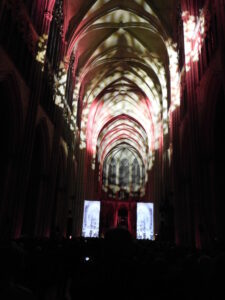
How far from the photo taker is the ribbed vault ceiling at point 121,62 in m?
20.7

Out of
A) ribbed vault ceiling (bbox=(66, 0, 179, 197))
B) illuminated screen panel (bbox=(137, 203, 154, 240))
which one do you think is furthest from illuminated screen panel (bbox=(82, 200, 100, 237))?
ribbed vault ceiling (bbox=(66, 0, 179, 197))

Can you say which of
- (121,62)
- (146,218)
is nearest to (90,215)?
(146,218)

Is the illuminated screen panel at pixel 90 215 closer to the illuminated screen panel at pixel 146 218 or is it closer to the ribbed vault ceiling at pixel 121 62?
the illuminated screen panel at pixel 146 218

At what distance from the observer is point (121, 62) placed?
2928 centimetres

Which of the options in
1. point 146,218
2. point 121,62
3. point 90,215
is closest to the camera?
point 90,215

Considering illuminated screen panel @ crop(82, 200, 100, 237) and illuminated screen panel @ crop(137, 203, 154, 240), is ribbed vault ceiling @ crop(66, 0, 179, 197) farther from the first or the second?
illuminated screen panel @ crop(137, 203, 154, 240)

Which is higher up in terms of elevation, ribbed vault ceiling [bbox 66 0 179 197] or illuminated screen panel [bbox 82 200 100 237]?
ribbed vault ceiling [bbox 66 0 179 197]

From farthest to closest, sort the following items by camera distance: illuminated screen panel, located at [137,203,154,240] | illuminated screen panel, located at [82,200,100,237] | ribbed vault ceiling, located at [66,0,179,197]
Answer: illuminated screen panel, located at [137,203,154,240] → illuminated screen panel, located at [82,200,100,237] → ribbed vault ceiling, located at [66,0,179,197]

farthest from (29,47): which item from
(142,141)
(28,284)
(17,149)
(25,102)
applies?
(142,141)

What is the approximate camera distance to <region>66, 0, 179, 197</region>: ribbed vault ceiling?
816 inches

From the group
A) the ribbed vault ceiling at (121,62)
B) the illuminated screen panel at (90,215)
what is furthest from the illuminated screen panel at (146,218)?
the ribbed vault ceiling at (121,62)

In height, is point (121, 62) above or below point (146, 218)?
above

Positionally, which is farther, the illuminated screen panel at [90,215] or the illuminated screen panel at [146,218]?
the illuminated screen panel at [146,218]

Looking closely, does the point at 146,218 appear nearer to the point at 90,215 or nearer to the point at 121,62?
the point at 90,215
